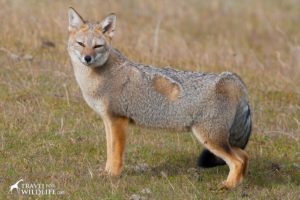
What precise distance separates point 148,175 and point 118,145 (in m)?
0.49

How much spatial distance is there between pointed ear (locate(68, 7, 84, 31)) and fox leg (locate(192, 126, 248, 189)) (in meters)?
1.73

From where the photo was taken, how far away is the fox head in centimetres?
794

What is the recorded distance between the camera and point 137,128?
9828 mm

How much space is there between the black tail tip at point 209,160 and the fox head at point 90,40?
1518 mm

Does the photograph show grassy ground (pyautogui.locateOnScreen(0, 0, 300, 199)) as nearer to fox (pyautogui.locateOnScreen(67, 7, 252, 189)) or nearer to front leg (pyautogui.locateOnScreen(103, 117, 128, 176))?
front leg (pyautogui.locateOnScreen(103, 117, 128, 176))

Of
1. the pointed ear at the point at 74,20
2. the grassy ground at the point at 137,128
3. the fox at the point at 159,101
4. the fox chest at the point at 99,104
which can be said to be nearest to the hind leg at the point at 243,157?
the fox at the point at 159,101

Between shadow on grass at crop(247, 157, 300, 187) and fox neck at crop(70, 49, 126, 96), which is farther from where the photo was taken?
shadow on grass at crop(247, 157, 300, 187)

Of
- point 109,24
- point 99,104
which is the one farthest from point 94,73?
point 109,24

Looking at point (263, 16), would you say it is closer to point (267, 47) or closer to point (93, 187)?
point (267, 47)

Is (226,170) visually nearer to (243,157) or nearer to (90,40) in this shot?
(243,157)

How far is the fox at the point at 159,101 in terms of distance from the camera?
7.87m

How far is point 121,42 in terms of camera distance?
1409cm

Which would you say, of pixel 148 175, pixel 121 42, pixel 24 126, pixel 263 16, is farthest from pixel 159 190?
pixel 263 16

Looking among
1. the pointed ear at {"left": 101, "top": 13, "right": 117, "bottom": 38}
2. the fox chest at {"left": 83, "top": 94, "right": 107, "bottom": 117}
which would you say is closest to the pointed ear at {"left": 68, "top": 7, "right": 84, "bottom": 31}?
the pointed ear at {"left": 101, "top": 13, "right": 117, "bottom": 38}
